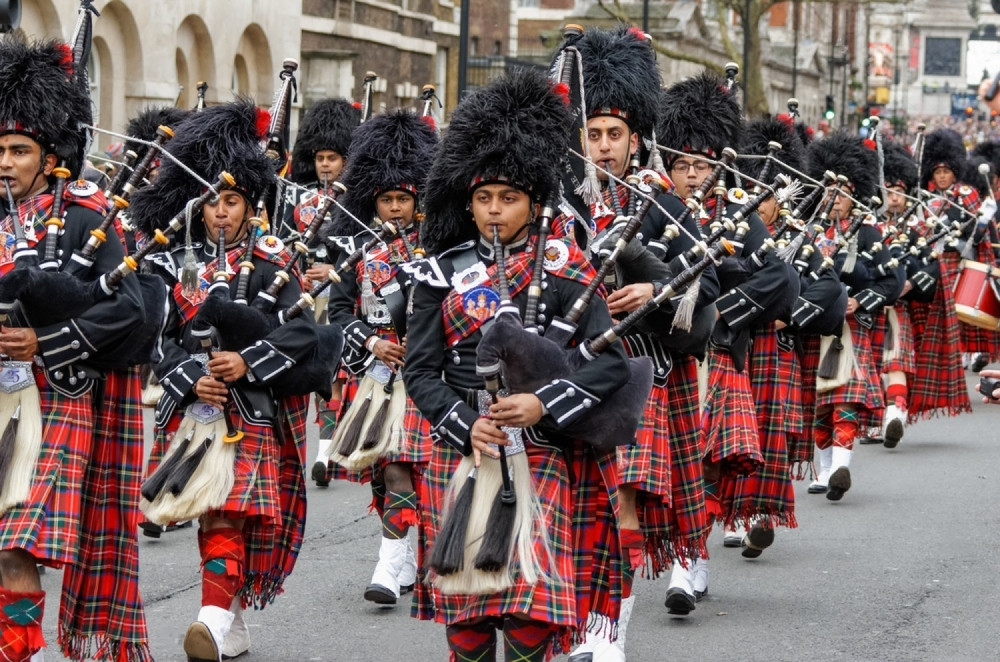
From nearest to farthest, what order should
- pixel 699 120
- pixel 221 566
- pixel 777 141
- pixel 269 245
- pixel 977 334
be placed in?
pixel 221 566
pixel 269 245
pixel 699 120
pixel 777 141
pixel 977 334

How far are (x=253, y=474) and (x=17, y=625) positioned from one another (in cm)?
127

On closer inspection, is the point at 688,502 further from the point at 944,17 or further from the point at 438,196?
the point at 944,17

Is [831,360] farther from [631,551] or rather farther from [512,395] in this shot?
[512,395]

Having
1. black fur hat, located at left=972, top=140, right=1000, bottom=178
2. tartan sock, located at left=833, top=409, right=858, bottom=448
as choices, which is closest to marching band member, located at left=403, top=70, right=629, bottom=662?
tartan sock, located at left=833, top=409, right=858, bottom=448

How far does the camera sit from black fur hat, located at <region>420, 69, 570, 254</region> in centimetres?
543

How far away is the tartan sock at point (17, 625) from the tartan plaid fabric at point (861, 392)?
611 cm

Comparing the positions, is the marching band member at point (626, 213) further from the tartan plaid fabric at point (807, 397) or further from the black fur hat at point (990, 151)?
the black fur hat at point (990, 151)

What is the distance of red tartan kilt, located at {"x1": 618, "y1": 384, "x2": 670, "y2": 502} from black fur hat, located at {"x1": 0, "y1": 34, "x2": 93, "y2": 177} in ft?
7.01

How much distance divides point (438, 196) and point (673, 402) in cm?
176

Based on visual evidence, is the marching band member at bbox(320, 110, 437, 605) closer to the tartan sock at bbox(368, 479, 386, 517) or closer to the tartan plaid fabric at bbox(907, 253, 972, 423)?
the tartan sock at bbox(368, 479, 386, 517)

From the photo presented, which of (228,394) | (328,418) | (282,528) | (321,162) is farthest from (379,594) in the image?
(321,162)

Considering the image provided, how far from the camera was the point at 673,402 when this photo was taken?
7012 millimetres

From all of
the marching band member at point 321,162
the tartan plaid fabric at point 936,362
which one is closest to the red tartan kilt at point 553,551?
the marching band member at point 321,162

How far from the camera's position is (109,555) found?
235 inches
